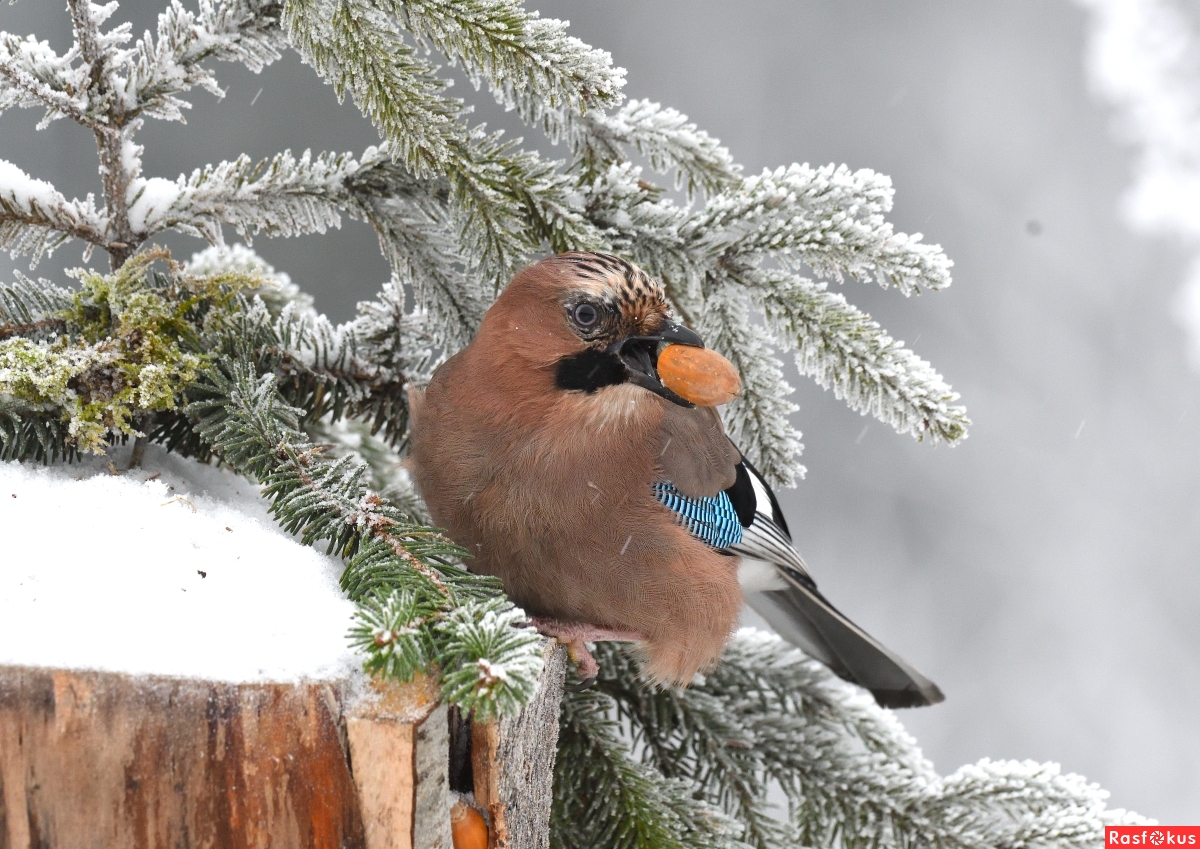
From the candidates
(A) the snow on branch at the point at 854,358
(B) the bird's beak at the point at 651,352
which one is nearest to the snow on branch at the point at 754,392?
(A) the snow on branch at the point at 854,358

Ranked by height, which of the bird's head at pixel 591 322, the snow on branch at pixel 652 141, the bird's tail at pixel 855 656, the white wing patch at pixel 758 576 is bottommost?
the bird's tail at pixel 855 656

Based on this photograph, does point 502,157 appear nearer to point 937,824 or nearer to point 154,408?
point 154,408

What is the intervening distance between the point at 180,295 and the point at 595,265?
610 mm

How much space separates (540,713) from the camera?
4.14 ft

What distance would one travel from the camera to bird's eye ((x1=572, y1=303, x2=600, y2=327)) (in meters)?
1.47

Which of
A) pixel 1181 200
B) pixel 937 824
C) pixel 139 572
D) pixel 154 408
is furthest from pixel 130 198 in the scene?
pixel 1181 200

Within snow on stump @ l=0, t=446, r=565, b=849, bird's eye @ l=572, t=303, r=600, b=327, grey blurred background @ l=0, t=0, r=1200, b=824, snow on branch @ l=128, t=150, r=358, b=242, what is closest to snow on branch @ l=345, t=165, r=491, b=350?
snow on branch @ l=128, t=150, r=358, b=242

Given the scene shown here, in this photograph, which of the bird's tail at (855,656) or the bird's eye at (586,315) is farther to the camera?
the bird's tail at (855,656)

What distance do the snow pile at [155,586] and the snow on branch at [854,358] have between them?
2.45 feet

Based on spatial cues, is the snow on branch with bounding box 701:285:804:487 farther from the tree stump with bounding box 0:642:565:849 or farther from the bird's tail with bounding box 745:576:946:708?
the tree stump with bounding box 0:642:565:849

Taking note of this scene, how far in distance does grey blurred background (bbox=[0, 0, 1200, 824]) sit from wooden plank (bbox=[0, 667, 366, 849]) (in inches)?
78.8

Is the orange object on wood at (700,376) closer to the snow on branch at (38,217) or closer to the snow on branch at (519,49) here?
the snow on branch at (519,49)

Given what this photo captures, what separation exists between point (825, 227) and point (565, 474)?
513 millimetres

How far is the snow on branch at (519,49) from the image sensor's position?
126 cm
